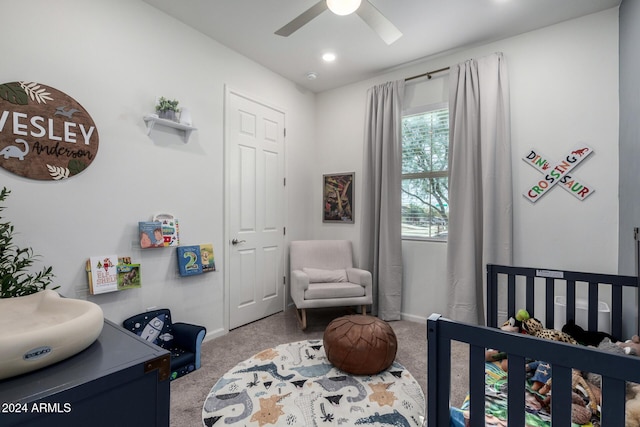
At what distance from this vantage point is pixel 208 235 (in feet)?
9.05

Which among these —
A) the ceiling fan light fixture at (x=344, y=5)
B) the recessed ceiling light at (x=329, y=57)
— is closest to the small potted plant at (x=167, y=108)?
the ceiling fan light fixture at (x=344, y=5)

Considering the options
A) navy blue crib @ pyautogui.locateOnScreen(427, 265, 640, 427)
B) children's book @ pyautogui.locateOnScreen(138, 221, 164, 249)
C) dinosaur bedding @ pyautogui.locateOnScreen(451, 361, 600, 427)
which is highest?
children's book @ pyautogui.locateOnScreen(138, 221, 164, 249)

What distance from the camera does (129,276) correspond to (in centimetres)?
219

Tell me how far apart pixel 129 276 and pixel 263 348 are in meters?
1.18

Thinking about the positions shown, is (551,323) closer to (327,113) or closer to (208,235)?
(208,235)

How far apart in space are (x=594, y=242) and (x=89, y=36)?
394cm

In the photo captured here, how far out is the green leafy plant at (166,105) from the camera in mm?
2354

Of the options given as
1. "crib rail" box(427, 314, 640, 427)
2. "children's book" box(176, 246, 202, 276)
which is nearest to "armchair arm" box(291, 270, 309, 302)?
"children's book" box(176, 246, 202, 276)

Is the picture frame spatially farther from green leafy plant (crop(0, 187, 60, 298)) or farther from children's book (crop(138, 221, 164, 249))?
green leafy plant (crop(0, 187, 60, 298))

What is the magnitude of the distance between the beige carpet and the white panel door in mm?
246

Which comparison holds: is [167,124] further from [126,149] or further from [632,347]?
[632,347]

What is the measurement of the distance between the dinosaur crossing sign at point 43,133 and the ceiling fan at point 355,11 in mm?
1431

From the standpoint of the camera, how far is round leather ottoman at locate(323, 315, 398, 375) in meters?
2.07

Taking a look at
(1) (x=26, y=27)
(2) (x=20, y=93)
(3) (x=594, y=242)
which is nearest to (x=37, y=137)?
(2) (x=20, y=93)
